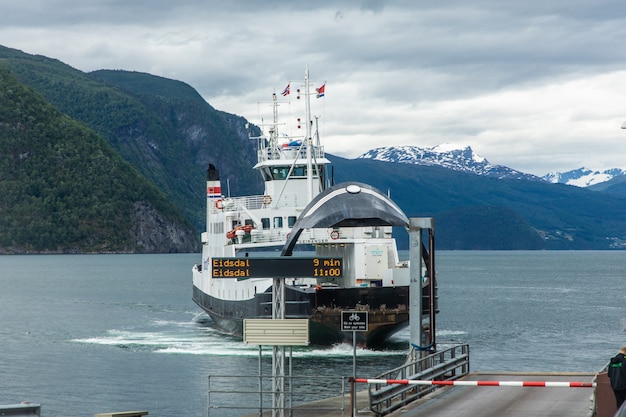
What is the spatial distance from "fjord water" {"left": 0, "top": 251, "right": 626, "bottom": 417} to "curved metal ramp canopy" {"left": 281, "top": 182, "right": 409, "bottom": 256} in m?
5.70

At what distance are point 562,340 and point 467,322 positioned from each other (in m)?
14.0

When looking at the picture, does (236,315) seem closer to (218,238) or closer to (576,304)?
(218,238)

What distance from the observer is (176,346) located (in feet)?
188

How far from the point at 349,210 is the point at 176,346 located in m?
21.1

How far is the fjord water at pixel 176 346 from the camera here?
41688 millimetres

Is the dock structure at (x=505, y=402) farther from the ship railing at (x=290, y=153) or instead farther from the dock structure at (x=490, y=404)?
the ship railing at (x=290, y=153)

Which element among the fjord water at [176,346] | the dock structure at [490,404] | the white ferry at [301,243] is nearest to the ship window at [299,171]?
the white ferry at [301,243]

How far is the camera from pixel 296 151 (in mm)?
60281

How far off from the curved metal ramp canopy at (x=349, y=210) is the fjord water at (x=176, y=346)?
570 cm

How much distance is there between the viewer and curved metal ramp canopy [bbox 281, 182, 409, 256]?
128 feet

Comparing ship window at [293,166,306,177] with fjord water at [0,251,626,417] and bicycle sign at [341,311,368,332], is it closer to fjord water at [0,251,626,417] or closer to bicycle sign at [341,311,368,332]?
fjord water at [0,251,626,417]

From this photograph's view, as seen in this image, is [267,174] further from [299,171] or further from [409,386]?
[409,386]

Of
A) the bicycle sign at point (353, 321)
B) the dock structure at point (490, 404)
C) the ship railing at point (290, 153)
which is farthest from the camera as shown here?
the ship railing at point (290, 153)

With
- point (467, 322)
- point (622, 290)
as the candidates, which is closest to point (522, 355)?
point (467, 322)
